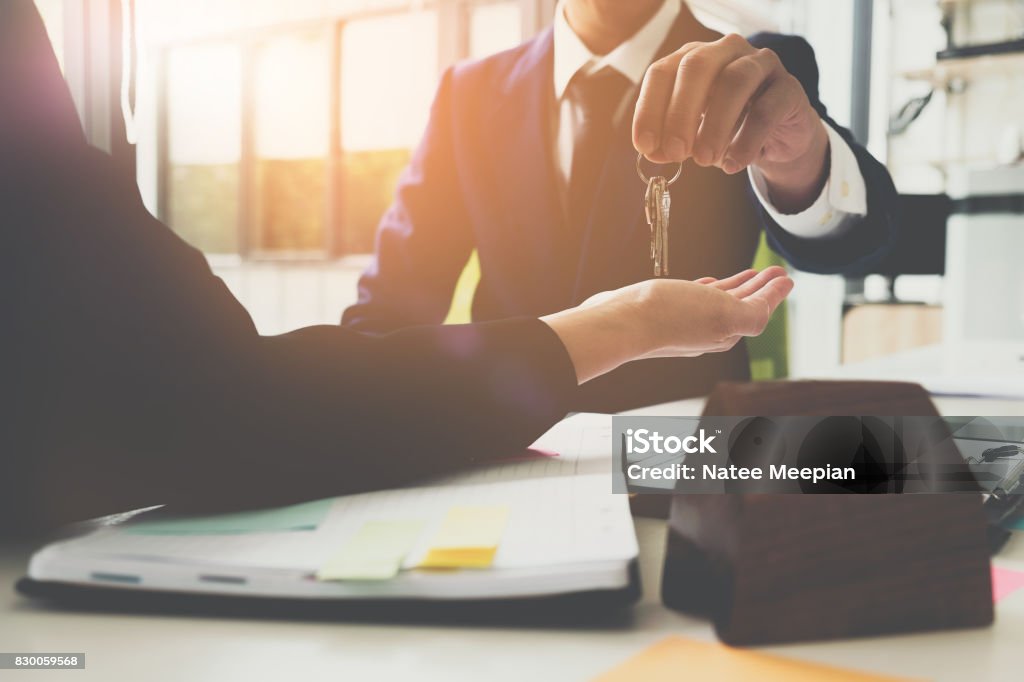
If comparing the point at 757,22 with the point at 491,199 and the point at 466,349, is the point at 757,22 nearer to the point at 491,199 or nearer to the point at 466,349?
the point at 491,199

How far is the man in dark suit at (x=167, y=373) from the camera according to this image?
33 centimetres

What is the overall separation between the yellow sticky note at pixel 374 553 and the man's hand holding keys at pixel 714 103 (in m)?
0.28

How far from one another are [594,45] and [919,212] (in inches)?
22.6

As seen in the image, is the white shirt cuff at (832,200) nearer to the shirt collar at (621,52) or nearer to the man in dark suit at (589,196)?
the man in dark suit at (589,196)

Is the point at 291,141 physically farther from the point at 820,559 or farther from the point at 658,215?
the point at 820,559

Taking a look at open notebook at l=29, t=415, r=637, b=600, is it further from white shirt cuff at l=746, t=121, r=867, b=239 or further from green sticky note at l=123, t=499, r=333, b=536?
white shirt cuff at l=746, t=121, r=867, b=239

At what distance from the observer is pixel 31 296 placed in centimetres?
33

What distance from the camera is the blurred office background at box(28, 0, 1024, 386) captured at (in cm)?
100

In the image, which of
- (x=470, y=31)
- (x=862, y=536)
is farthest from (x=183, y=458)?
(x=470, y=31)

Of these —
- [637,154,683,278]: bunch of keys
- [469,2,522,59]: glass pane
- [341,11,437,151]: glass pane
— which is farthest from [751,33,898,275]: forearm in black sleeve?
[341,11,437,151]: glass pane

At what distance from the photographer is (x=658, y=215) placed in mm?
897

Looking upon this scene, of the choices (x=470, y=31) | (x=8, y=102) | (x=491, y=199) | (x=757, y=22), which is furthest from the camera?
(x=470, y=31)

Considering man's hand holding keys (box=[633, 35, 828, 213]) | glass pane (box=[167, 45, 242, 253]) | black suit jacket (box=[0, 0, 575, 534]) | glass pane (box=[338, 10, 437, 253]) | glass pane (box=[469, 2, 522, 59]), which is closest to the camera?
black suit jacket (box=[0, 0, 575, 534])

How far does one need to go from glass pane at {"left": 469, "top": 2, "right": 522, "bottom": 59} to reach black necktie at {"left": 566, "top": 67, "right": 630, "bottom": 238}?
70cm
